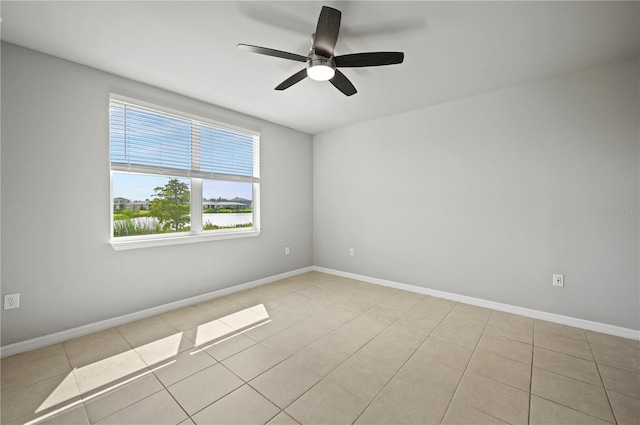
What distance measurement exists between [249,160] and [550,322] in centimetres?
415

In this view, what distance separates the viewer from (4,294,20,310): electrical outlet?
221 cm

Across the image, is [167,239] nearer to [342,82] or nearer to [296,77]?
[296,77]

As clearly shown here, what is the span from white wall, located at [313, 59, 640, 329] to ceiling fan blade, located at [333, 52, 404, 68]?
1855mm

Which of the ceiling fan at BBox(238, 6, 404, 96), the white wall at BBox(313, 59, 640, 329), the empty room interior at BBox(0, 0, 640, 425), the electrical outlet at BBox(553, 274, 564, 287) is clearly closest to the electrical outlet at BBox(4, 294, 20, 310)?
the empty room interior at BBox(0, 0, 640, 425)

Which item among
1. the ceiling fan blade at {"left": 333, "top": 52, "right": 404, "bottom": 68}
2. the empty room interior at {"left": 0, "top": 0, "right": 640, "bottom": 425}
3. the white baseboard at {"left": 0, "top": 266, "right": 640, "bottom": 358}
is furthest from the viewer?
the white baseboard at {"left": 0, "top": 266, "right": 640, "bottom": 358}

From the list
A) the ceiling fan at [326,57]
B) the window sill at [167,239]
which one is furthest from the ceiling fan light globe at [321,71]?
the window sill at [167,239]

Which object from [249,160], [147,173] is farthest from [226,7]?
[249,160]

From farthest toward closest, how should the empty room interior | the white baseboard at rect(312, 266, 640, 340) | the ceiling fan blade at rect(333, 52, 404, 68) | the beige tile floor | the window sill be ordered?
the window sill → the white baseboard at rect(312, 266, 640, 340) → the ceiling fan blade at rect(333, 52, 404, 68) → the empty room interior → the beige tile floor

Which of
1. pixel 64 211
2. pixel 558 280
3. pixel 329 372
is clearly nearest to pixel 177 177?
pixel 64 211

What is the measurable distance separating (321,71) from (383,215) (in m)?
2.52

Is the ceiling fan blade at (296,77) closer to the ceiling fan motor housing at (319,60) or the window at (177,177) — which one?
the ceiling fan motor housing at (319,60)

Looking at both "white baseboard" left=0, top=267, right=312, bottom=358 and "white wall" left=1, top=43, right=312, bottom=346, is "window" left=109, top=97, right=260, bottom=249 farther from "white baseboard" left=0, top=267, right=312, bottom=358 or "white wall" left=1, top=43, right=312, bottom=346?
"white baseboard" left=0, top=267, right=312, bottom=358

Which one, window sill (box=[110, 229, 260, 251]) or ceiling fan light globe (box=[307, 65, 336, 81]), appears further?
window sill (box=[110, 229, 260, 251])

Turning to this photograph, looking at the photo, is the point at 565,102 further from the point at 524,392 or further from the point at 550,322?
the point at 524,392
